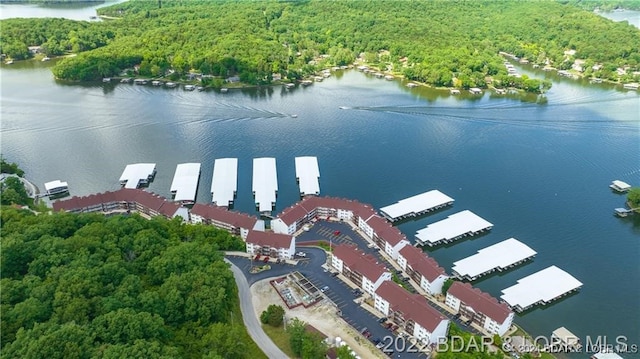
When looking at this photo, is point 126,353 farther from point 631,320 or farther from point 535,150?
point 535,150

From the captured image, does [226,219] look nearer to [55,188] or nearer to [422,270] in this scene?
[422,270]

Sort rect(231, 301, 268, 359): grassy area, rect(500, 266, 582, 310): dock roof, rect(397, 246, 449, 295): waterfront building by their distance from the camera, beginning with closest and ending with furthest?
rect(231, 301, 268, 359): grassy area, rect(397, 246, 449, 295): waterfront building, rect(500, 266, 582, 310): dock roof

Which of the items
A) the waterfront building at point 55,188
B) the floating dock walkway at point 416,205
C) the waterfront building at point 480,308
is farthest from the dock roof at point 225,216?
the waterfront building at point 480,308

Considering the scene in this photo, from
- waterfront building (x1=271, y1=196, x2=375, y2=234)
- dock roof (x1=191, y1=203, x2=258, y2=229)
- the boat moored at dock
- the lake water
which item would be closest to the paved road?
dock roof (x1=191, y1=203, x2=258, y2=229)

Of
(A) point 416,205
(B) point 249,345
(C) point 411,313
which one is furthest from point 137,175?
(C) point 411,313

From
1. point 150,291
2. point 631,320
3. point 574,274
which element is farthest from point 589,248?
point 150,291

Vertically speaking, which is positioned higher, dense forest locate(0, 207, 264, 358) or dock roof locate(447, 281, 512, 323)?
dense forest locate(0, 207, 264, 358)

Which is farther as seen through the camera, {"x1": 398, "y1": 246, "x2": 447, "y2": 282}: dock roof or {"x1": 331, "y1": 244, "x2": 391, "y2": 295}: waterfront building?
{"x1": 398, "y1": 246, "x2": 447, "y2": 282}: dock roof

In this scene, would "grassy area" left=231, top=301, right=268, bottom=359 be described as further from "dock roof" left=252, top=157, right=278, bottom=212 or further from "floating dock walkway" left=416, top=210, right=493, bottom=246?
"floating dock walkway" left=416, top=210, right=493, bottom=246
